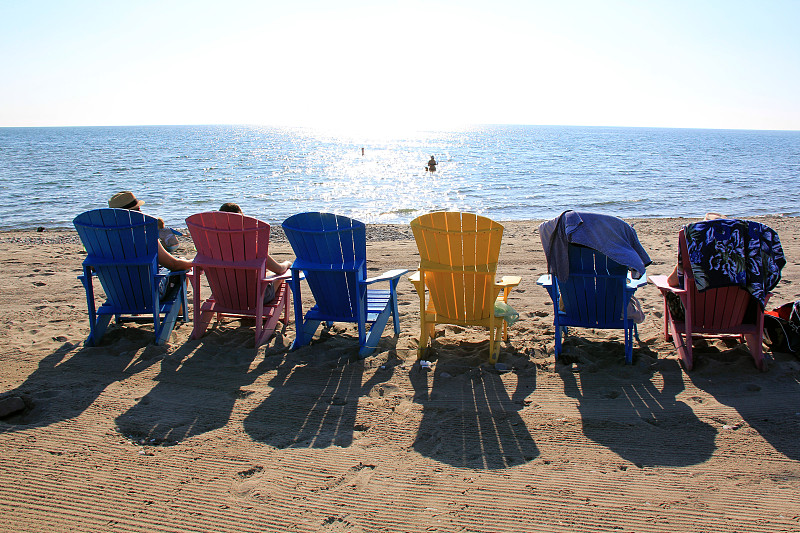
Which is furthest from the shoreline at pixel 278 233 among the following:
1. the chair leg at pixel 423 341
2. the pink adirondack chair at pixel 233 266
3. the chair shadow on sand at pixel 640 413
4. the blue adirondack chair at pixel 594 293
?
the chair shadow on sand at pixel 640 413

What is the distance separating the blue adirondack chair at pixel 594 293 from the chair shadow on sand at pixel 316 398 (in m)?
1.58

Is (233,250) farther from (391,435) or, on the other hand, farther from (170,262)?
(391,435)

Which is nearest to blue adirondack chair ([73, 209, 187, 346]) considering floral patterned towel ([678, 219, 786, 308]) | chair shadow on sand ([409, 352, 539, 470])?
chair shadow on sand ([409, 352, 539, 470])

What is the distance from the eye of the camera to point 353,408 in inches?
155

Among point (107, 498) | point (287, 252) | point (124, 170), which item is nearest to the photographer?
point (107, 498)

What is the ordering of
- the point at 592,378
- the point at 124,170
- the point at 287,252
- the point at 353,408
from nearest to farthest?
the point at 353,408 < the point at 592,378 < the point at 287,252 < the point at 124,170

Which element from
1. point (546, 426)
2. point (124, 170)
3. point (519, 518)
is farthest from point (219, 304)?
point (124, 170)

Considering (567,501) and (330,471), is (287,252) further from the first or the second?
(567,501)

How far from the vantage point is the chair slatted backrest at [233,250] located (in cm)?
487

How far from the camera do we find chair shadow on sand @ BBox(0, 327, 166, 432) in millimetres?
3812

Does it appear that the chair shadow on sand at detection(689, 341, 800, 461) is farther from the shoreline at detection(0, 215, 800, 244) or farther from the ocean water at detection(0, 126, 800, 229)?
the ocean water at detection(0, 126, 800, 229)

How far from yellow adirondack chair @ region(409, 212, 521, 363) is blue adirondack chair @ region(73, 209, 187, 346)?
2334 millimetres

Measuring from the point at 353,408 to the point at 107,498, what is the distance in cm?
156

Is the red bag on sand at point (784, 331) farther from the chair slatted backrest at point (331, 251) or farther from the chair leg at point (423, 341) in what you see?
the chair slatted backrest at point (331, 251)
